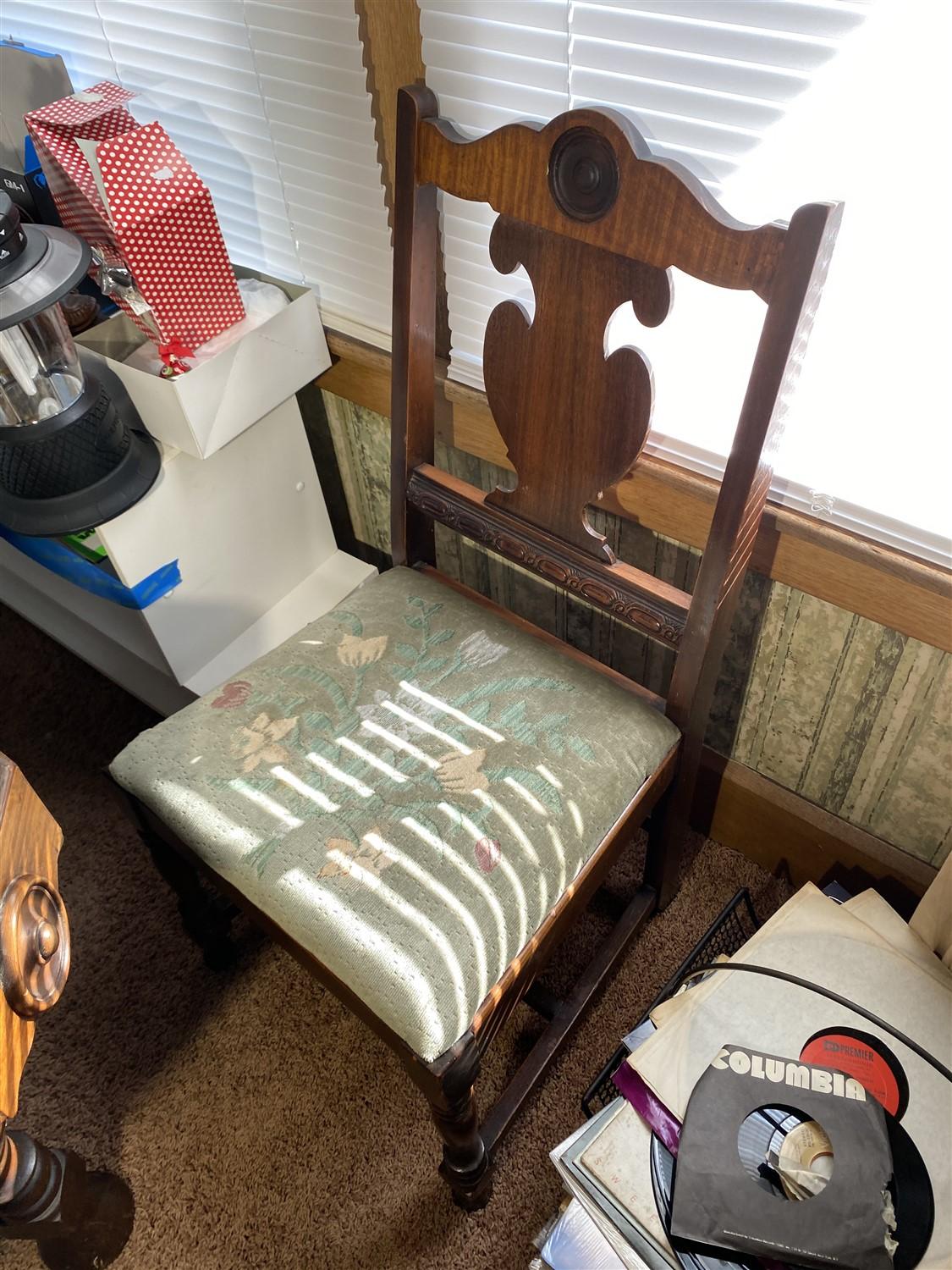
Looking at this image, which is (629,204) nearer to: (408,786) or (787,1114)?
(408,786)

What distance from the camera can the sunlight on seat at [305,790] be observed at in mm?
920

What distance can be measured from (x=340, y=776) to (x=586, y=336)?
1.63 feet

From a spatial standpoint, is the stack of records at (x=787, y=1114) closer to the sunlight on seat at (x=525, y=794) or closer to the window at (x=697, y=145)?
the sunlight on seat at (x=525, y=794)

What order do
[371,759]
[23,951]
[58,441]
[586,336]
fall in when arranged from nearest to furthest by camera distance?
[23,951] < [586,336] < [371,759] < [58,441]

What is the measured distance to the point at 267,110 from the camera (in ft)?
3.75

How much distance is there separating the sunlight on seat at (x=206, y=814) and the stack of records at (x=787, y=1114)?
0.43 meters

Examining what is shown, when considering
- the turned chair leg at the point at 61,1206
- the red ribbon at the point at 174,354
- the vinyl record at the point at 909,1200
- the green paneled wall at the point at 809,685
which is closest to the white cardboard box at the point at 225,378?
the red ribbon at the point at 174,354

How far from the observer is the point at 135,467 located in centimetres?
116

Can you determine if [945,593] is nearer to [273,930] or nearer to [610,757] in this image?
[610,757]

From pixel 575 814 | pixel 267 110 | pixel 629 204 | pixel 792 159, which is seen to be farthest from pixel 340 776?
pixel 267 110

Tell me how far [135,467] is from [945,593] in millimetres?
944

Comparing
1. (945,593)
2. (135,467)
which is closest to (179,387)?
(135,467)

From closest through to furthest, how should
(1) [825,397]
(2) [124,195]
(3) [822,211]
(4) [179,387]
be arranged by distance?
(3) [822,211] < (1) [825,397] < (2) [124,195] < (4) [179,387]

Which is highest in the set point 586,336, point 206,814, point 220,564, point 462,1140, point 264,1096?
point 586,336
